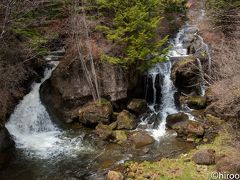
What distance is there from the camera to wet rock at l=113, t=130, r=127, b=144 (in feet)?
63.8

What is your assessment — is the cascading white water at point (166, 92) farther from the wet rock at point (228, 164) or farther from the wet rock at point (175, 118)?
the wet rock at point (228, 164)

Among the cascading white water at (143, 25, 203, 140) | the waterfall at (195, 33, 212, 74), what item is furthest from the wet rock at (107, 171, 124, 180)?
the waterfall at (195, 33, 212, 74)

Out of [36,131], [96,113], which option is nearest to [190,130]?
[96,113]

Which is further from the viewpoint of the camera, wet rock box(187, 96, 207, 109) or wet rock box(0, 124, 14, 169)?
wet rock box(187, 96, 207, 109)

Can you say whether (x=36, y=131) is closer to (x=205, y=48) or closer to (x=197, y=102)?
(x=197, y=102)

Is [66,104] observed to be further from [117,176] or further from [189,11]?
[189,11]

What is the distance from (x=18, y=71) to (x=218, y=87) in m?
10.9

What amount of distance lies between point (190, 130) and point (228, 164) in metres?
4.73

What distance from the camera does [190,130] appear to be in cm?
1939

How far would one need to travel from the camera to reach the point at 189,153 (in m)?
17.5

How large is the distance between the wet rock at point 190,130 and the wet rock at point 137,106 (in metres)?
3.11

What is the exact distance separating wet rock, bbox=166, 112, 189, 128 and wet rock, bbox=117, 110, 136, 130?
A: 2.15 metres

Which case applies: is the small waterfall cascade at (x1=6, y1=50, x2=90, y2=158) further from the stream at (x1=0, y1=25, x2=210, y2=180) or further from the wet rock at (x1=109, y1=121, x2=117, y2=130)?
the wet rock at (x1=109, y1=121, x2=117, y2=130)

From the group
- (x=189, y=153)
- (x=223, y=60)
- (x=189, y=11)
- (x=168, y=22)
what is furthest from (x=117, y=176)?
(x=189, y=11)
